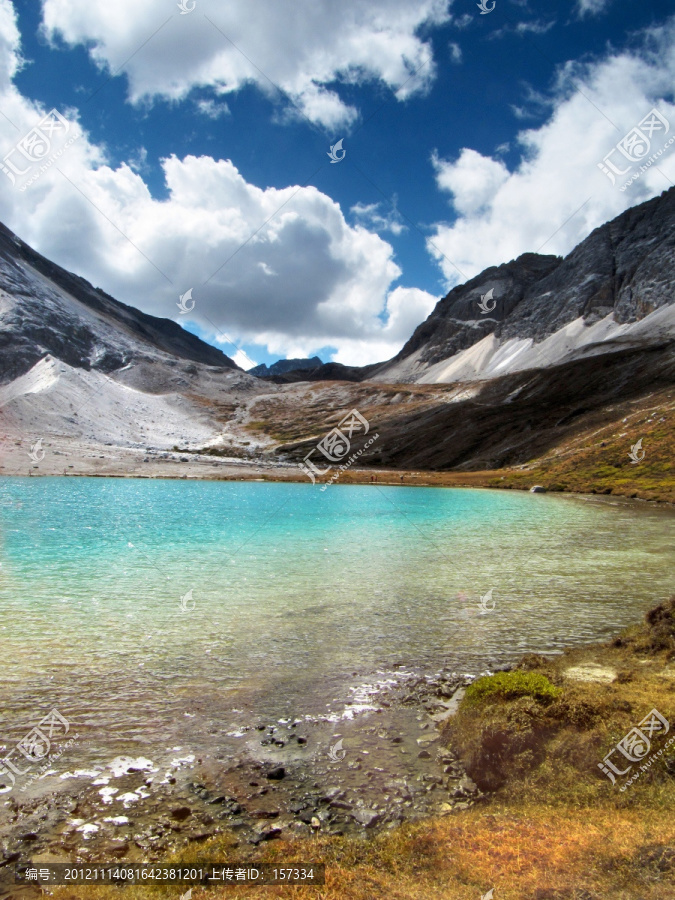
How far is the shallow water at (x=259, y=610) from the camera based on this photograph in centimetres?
1152

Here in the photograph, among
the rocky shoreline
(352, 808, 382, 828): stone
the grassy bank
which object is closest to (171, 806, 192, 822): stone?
the rocky shoreline

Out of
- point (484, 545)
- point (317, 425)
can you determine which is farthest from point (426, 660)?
point (317, 425)

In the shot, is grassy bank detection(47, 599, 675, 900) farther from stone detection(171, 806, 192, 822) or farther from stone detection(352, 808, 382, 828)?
stone detection(171, 806, 192, 822)

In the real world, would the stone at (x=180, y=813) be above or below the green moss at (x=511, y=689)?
above

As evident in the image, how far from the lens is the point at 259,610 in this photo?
18.7 meters

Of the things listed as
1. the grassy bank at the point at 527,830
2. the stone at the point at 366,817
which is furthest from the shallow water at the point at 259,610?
the grassy bank at the point at 527,830

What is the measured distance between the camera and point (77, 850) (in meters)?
6.93

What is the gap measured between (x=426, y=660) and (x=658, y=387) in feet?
415

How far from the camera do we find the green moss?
9992 millimetres
